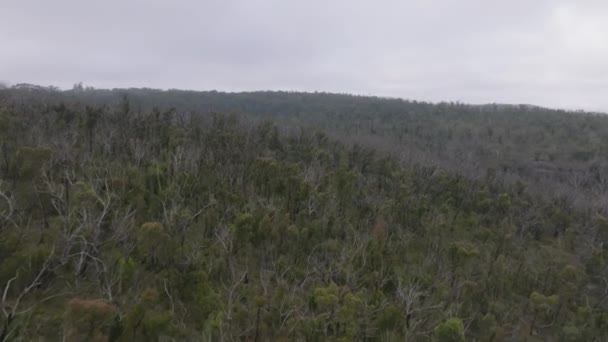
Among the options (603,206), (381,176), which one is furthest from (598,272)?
(603,206)

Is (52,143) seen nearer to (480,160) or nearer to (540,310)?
(540,310)

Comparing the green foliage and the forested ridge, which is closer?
the green foliage

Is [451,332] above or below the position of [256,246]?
above

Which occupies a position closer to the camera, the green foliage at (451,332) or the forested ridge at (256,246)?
the green foliage at (451,332)

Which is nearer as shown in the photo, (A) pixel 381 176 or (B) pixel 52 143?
(B) pixel 52 143

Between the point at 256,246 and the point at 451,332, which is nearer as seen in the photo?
the point at 451,332

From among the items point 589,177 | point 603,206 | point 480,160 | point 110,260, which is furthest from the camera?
point 480,160

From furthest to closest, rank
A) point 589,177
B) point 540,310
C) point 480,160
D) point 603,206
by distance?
point 480,160 → point 589,177 → point 603,206 → point 540,310

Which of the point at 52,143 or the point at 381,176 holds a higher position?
the point at 52,143
